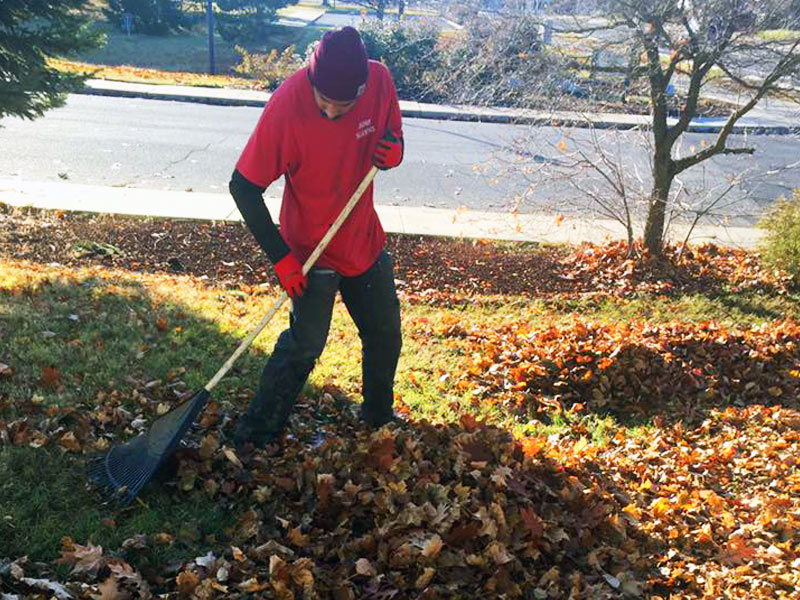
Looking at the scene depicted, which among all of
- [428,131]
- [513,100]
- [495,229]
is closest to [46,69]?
[513,100]

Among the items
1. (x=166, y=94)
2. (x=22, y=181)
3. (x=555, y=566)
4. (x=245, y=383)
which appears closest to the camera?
(x=555, y=566)

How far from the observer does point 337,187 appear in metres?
3.48

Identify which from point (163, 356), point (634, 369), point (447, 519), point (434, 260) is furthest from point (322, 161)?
point (434, 260)

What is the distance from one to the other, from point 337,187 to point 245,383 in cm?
160

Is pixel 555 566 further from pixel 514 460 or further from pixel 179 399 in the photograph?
pixel 179 399

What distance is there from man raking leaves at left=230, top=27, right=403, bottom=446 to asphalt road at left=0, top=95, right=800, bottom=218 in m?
4.85

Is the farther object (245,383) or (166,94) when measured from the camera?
(166,94)

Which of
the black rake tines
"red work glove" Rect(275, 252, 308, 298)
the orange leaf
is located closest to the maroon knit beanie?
"red work glove" Rect(275, 252, 308, 298)

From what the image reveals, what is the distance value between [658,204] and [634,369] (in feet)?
10.9

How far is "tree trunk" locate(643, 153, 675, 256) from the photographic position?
7.82 m

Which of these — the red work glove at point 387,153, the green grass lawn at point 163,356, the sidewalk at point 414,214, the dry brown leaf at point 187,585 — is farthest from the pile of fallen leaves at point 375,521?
the sidewalk at point 414,214

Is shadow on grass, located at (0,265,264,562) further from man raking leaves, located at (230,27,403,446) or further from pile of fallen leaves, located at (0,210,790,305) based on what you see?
pile of fallen leaves, located at (0,210,790,305)

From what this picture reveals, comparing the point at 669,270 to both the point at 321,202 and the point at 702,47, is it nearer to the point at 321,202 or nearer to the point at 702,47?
the point at 702,47

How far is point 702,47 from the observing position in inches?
258
